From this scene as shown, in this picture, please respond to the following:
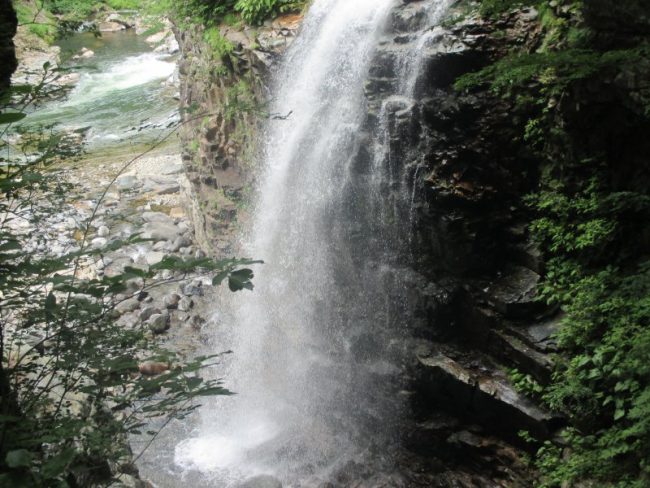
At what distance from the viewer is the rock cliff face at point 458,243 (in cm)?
600

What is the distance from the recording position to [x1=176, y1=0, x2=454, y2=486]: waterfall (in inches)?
277

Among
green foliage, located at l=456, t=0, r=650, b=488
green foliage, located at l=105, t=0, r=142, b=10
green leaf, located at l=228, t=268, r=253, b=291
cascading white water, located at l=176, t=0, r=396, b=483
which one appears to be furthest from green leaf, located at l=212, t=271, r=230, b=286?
green foliage, located at l=105, t=0, r=142, b=10

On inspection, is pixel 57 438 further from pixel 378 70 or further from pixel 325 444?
pixel 378 70

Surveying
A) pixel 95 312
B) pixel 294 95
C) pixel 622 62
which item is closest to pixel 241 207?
pixel 294 95

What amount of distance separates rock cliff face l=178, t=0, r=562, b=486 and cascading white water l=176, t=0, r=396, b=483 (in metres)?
0.64

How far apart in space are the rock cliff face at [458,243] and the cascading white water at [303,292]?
0.64 metres

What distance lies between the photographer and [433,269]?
22.0 ft

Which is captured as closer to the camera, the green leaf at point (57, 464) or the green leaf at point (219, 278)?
the green leaf at point (57, 464)

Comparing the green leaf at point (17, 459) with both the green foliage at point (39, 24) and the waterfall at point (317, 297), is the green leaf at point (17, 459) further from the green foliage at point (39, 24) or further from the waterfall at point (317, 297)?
the waterfall at point (317, 297)

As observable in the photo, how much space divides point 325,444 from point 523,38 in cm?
546

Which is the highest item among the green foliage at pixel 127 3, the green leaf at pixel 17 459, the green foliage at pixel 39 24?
the green foliage at pixel 127 3

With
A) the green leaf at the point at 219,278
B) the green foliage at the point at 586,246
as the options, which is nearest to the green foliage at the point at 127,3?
the green foliage at the point at 586,246

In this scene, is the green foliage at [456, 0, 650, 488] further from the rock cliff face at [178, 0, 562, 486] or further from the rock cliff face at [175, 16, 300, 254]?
the rock cliff face at [175, 16, 300, 254]

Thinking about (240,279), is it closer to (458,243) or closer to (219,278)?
(219,278)
